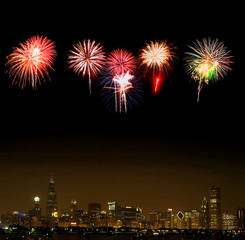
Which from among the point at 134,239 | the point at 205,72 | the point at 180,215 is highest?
the point at 205,72

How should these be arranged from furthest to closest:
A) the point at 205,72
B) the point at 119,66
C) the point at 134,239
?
the point at 134,239 < the point at 119,66 < the point at 205,72

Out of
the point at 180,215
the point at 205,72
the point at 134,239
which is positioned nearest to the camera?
the point at 205,72

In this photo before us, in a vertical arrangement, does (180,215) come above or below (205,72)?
below

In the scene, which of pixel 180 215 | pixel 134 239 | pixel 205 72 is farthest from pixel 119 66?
pixel 134 239

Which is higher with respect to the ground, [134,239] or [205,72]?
[205,72]

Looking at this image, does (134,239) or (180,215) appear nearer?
(180,215)

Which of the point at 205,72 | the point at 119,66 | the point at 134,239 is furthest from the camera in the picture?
the point at 134,239

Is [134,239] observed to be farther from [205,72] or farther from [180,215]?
[205,72]

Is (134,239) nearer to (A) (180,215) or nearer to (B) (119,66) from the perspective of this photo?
(A) (180,215)

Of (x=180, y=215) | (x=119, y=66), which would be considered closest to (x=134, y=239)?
(x=180, y=215)
